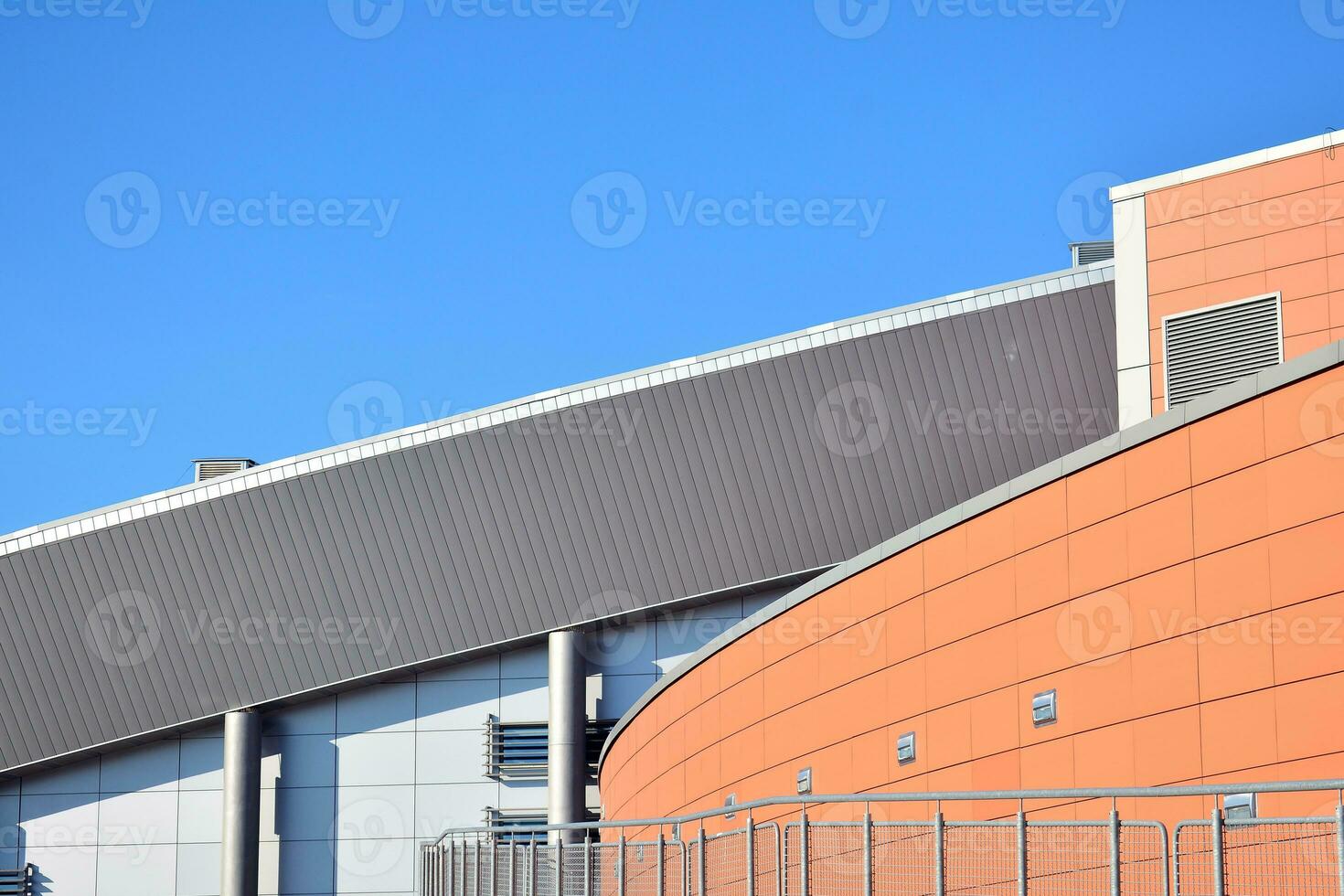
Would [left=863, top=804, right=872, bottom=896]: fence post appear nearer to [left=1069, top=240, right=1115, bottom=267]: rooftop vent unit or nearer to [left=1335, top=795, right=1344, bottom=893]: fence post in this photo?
[left=1335, top=795, right=1344, bottom=893]: fence post

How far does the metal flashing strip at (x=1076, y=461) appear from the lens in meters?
12.4

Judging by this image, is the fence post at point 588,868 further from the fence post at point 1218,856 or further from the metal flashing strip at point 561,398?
the metal flashing strip at point 561,398

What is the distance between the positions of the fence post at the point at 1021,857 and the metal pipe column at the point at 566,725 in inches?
938

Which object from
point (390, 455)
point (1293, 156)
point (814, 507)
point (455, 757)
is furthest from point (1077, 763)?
point (455, 757)

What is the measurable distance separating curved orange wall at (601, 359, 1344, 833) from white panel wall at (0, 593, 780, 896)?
13.7m

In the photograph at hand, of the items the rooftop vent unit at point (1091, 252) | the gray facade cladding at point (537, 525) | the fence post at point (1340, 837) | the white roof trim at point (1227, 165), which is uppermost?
the rooftop vent unit at point (1091, 252)

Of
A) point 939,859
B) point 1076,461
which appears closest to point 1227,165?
point 1076,461

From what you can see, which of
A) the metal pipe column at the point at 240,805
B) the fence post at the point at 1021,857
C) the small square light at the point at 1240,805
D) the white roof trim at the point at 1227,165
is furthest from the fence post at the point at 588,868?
the metal pipe column at the point at 240,805

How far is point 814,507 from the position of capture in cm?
3203

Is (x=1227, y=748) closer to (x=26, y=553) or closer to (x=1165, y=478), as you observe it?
(x=1165, y=478)

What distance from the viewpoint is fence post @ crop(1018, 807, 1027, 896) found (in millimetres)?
10273

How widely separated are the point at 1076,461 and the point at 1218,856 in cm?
639

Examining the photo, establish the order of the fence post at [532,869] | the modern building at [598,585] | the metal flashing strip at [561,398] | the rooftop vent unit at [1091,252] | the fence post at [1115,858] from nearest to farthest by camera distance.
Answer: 1. the fence post at [1115,858]
2. the fence post at [532,869]
3. the modern building at [598,585]
4. the metal flashing strip at [561,398]
5. the rooftop vent unit at [1091,252]

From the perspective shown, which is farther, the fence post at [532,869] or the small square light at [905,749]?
the small square light at [905,749]
